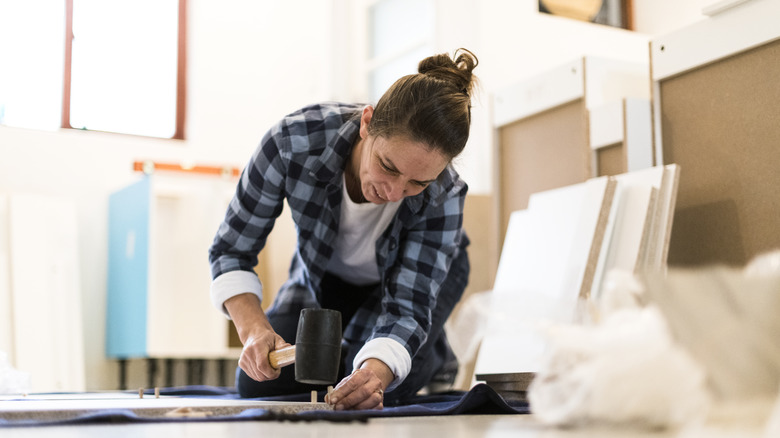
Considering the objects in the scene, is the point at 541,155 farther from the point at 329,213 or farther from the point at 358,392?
the point at 358,392

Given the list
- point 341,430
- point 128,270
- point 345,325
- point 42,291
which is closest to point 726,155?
point 345,325

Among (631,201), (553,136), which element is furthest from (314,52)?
(631,201)

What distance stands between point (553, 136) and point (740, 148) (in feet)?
2.36

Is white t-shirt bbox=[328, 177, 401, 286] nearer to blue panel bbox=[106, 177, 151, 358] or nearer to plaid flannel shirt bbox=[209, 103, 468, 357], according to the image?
plaid flannel shirt bbox=[209, 103, 468, 357]

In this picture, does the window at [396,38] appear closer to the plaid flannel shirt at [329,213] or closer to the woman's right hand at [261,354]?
the plaid flannel shirt at [329,213]

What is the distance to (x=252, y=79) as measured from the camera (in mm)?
4199

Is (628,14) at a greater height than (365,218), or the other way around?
(628,14)

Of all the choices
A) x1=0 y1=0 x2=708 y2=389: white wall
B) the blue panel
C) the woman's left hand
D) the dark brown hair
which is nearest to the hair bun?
the dark brown hair

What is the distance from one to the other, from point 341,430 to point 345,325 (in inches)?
44.7

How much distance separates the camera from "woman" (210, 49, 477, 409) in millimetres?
1472

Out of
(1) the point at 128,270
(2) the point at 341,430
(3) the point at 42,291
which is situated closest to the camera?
(2) the point at 341,430

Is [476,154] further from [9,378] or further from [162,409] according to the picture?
[162,409]

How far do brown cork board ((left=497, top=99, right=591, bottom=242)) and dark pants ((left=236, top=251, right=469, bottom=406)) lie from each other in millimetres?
450

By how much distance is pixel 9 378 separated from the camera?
2.02 meters
